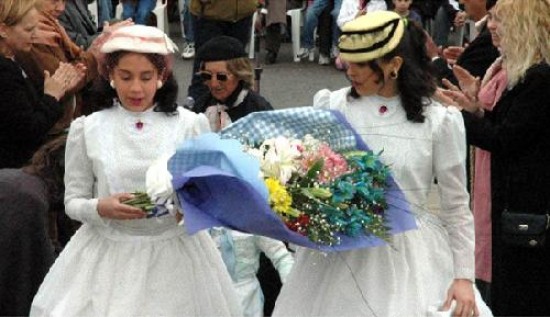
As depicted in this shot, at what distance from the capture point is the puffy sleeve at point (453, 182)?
396cm

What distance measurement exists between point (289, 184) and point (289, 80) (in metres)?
9.72

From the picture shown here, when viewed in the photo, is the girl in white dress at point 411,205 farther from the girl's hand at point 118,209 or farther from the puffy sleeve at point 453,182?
the girl's hand at point 118,209

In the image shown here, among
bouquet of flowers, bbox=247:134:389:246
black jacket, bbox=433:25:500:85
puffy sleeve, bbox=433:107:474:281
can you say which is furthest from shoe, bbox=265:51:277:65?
bouquet of flowers, bbox=247:134:389:246

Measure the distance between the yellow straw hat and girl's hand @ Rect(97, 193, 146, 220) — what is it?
849 mm

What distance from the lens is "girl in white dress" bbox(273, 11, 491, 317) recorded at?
389 centimetres

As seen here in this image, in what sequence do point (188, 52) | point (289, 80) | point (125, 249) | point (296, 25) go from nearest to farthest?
point (125, 249), point (289, 80), point (188, 52), point (296, 25)

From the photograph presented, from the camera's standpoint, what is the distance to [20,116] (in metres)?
5.28

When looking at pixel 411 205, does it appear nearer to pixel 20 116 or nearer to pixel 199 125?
pixel 199 125

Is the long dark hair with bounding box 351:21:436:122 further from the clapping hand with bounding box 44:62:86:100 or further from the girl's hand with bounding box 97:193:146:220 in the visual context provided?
the clapping hand with bounding box 44:62:86:100

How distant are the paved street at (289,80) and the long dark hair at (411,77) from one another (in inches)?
292

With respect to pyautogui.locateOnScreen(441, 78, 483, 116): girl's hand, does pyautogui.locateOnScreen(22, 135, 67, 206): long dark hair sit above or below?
below

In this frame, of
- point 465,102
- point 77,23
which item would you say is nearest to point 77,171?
point 465,102

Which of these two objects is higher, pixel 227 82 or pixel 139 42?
pixel 139 42

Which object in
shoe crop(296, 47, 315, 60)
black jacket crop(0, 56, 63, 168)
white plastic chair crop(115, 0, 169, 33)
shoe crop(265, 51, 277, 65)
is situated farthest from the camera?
shoe crop(296, 47, 315, 60)
